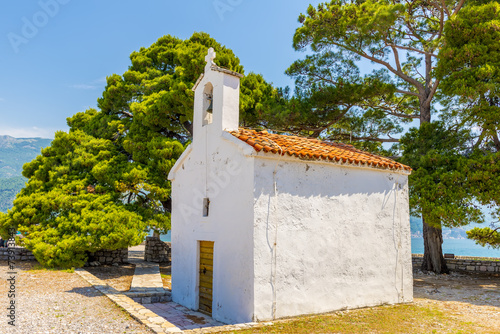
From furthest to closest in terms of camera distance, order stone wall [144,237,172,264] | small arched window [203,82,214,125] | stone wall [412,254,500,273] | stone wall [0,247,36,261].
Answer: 1. stone wall [144,237,172,264]
2. stone wall [412,254,500,273]
3. stone wall [0,247,36,261]
4. small arched window [203,82,214,125]

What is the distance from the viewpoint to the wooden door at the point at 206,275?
890cm

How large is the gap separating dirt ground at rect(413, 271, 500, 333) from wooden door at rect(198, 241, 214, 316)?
17.9 ft

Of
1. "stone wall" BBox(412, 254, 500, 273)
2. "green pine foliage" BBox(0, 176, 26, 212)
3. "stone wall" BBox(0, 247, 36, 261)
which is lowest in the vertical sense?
"stone wall" BBox(412, 254, 500, 273)

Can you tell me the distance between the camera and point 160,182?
1528 cm

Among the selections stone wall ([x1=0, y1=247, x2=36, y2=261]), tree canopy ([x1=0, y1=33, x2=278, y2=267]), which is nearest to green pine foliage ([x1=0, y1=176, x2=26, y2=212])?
stone wall ([x1=0, y1=247, x2=36, y2=261])

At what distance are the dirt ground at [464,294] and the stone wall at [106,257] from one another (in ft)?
41.1

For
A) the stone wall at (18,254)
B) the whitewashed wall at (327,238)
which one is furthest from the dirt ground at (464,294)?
the stone wall at (18,254)

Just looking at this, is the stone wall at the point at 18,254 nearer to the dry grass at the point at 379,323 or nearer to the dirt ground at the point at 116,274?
the dirt ground at the point at 116,274

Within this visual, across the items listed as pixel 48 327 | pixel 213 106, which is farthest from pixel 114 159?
pixel 48 327

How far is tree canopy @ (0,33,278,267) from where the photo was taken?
44.7 ft

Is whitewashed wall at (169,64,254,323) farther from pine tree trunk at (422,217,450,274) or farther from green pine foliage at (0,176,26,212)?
green pine foliage at (0,176,26,212)

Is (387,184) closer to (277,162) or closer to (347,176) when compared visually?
(347,176)

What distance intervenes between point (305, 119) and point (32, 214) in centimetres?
1208

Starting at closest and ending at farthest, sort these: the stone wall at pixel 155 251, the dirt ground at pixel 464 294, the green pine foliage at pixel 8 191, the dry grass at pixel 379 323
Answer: the dry grass at pixel 379 323, the dirt ground at pixel 464 294, the stone wall at pixel 155 251, the green pine foliage at pixel 8 191
